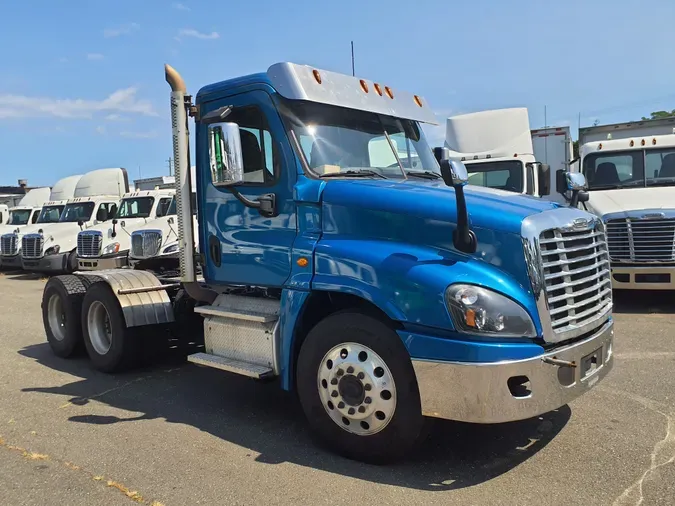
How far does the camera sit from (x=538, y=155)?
12930 millimetres

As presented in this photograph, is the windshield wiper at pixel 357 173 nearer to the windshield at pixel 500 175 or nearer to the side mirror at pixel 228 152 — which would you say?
the side mirror at pixel 228 152

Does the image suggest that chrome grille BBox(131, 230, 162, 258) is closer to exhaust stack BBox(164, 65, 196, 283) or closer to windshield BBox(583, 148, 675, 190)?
exhaust stack BBox(164, 65, 196, 283)

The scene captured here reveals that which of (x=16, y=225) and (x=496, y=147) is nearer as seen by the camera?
(x=496, y=147)

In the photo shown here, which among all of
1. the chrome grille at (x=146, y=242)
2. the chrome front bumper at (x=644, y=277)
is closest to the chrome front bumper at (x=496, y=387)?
the chrome front bumper at (x=644, y=277)

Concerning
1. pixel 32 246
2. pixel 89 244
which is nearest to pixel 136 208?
pixel 89 244

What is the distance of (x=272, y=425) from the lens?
4.91 meters

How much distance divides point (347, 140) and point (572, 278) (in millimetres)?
1985

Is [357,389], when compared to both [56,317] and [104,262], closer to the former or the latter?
[56,317]

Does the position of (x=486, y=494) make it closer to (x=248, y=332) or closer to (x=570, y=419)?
(x=570, y=419)

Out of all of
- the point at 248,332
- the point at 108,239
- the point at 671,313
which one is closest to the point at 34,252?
the point at 108,239

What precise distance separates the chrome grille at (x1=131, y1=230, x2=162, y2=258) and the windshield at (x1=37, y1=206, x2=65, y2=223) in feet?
24.4

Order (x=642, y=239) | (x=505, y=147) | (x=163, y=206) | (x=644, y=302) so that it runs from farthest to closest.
Result: (x=163, y=206) → (x=505, y=147) → (x=644, y=302) → (x=642, y=239)

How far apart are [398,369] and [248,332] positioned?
1.45 m

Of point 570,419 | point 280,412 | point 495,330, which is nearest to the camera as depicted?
point 495,330
